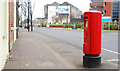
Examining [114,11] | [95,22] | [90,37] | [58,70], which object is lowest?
[58,70]

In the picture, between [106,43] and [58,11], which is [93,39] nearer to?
[106,43]

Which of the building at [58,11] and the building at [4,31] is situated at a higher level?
the building at [58,11]

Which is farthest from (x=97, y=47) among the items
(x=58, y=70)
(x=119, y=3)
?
(x=119, y=3)

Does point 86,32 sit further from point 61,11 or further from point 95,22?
point 61,11

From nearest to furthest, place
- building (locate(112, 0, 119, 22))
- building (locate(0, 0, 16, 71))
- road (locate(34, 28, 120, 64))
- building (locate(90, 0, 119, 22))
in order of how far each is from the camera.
→ building (locate(0, 0, 16, 71))
road (locate(34, 28, 120, 64))
building (locate(90, 0, 119, 22))
building (locate(112, 0, 119, 22))

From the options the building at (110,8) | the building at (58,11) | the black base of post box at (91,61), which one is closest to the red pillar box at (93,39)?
the black base of post box at (91,61)

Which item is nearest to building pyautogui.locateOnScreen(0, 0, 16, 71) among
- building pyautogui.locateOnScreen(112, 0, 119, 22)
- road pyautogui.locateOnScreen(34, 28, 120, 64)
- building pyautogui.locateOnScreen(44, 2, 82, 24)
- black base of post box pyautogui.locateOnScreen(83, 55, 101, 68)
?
black base of post box pyautogui.locateOnScreen(83, 55, 101, 68)

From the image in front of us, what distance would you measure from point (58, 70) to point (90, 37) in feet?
4.93

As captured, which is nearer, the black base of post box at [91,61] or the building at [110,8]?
the black base of post box at [91,61]

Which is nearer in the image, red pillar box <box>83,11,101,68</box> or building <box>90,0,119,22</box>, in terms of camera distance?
red pillar box <box>83,11,101,68</box>

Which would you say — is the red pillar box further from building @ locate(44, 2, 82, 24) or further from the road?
building @ locate(44, 2, 82, 24)

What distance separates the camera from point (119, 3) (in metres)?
67.2

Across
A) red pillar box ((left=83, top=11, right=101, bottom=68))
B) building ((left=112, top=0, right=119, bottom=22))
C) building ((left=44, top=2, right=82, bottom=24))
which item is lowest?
red pillar box ((left=83, top=11, right=101, bottom=68))

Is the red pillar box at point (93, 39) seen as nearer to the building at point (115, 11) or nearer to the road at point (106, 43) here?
the road at point (106, 43)
